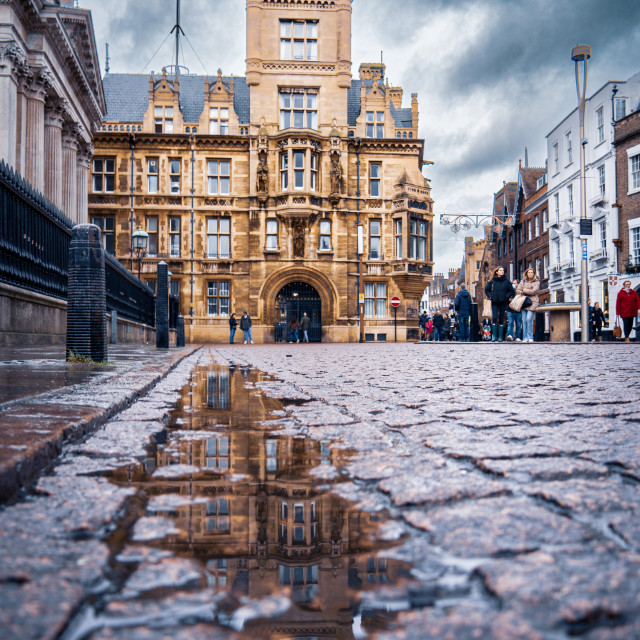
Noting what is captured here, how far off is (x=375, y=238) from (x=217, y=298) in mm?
8805

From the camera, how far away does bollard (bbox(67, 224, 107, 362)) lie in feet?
19.8

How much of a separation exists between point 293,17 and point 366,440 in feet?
115

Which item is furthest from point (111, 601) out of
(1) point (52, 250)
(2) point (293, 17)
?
(2) point (293, 17)

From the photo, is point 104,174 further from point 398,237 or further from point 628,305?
point 628,305

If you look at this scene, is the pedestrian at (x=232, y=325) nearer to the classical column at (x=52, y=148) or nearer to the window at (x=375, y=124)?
the classical column at (x=52, y=148)

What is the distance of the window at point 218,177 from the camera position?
3322 cm

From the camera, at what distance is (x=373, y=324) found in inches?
1316

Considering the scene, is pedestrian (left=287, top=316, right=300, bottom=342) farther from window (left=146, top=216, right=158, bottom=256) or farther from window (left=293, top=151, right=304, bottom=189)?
window (left=146, top=216, right=158, bottom=256)

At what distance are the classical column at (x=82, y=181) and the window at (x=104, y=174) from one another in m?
3.77

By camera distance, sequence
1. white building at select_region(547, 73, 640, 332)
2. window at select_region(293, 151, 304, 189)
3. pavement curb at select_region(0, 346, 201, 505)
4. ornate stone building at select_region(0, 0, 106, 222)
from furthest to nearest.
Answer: window at select_region(293, 151, 304, 189) → white building at select_region(547, 73, 640, 332) → ornate stone building at select_region(0, 0, 106, 222) → pavement curb at select_region(0, 346, 201, 505)

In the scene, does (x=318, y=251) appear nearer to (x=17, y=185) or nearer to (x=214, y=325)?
(x=214, y=325)

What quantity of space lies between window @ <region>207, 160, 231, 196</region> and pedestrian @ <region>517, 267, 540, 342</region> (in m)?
19.7

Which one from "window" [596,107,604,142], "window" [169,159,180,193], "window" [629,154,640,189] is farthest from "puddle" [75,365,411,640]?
"window" [596,107,604,142]

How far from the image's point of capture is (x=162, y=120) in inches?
1334
